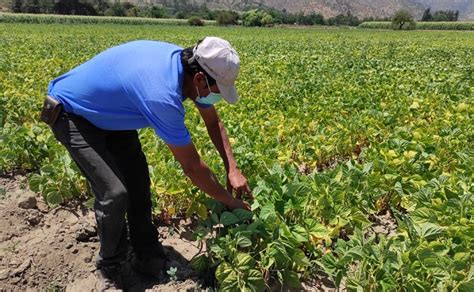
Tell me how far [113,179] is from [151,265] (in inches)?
31.4

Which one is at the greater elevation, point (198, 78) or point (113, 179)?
point (198, 78)

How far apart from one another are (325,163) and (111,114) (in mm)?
3113

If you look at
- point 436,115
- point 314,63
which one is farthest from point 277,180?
point 314,63

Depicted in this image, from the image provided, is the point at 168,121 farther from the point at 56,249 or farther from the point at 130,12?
the point at 130,12

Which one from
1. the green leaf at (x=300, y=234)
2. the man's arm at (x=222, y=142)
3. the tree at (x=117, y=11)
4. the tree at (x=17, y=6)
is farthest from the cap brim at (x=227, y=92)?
the tree at (x=117, y=11)

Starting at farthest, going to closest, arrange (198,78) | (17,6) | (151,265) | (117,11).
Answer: (117,11)
(17,6)
(151,265)
(198,78)

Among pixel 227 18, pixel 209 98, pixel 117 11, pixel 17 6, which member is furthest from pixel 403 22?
pixel 209 98

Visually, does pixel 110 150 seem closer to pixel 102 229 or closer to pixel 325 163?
pixel 102 229

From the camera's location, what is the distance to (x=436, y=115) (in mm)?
6668

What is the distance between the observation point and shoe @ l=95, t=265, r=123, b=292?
3098mm

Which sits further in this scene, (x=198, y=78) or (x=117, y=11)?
(x=117, y=11)

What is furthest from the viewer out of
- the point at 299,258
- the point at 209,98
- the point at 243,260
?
the point at 299,258

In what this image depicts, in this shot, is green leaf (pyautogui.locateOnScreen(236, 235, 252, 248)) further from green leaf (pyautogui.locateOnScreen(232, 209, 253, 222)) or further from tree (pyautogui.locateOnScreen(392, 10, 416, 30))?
tree (pyautogui.locateOnScreen(392, 10, 416, 30))

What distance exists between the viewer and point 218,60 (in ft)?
7.87
